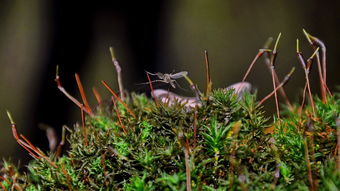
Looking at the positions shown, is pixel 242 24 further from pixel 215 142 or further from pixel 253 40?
pixel 215 142

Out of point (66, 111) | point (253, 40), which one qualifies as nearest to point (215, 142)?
point (66, 111)

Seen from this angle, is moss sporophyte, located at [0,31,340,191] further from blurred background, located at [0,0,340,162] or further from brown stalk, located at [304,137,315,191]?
blurred background, located at [0,0,340,162]

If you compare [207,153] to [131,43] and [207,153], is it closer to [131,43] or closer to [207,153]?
[207,153]

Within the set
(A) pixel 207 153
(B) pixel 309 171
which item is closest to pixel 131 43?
(A) pixel 207 153

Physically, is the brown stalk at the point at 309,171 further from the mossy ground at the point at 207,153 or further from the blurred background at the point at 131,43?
the blurred background at the point at 131,43

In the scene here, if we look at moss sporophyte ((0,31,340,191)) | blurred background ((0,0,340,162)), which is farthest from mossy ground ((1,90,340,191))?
blurred background ((0,0,340,162))
